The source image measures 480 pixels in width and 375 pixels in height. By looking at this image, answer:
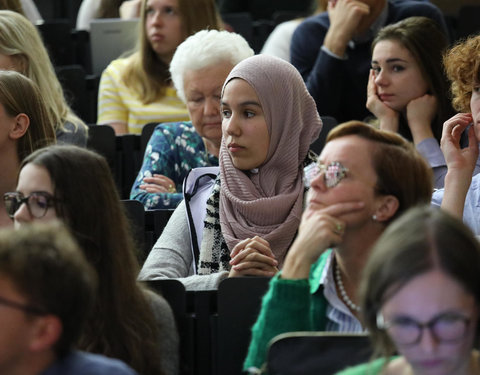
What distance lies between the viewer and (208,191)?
3.15m

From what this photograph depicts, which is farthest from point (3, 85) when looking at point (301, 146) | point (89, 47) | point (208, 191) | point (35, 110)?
point (89, 47)

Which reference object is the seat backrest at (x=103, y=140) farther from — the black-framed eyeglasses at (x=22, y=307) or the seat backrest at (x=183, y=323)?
the black-framed eyeglasses at (x=22, y=307)

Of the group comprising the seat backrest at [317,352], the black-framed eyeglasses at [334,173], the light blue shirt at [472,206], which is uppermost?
the black-framed eyeglasses at [334,173]

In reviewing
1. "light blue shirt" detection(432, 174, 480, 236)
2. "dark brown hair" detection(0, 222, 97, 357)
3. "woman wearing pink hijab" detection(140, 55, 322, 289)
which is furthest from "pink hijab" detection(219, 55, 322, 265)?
"dark brown hair" detection(0, 222, 97, 357)

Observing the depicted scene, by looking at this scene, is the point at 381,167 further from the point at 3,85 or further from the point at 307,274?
the point at 3,85

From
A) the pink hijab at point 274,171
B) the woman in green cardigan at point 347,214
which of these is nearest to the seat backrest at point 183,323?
the woman in green cardigan at point 347,214

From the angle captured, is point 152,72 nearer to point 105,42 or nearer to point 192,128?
point 192,128

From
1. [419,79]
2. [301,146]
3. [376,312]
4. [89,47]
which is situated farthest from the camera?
[89,47]

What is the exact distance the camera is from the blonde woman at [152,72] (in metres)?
4.41

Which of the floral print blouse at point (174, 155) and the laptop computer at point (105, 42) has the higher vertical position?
the laptop computer at point (105, 42)

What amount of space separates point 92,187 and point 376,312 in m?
0.88

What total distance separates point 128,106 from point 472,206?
1903 millimetres

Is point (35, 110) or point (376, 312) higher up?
point (35, 110)

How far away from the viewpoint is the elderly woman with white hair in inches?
141
